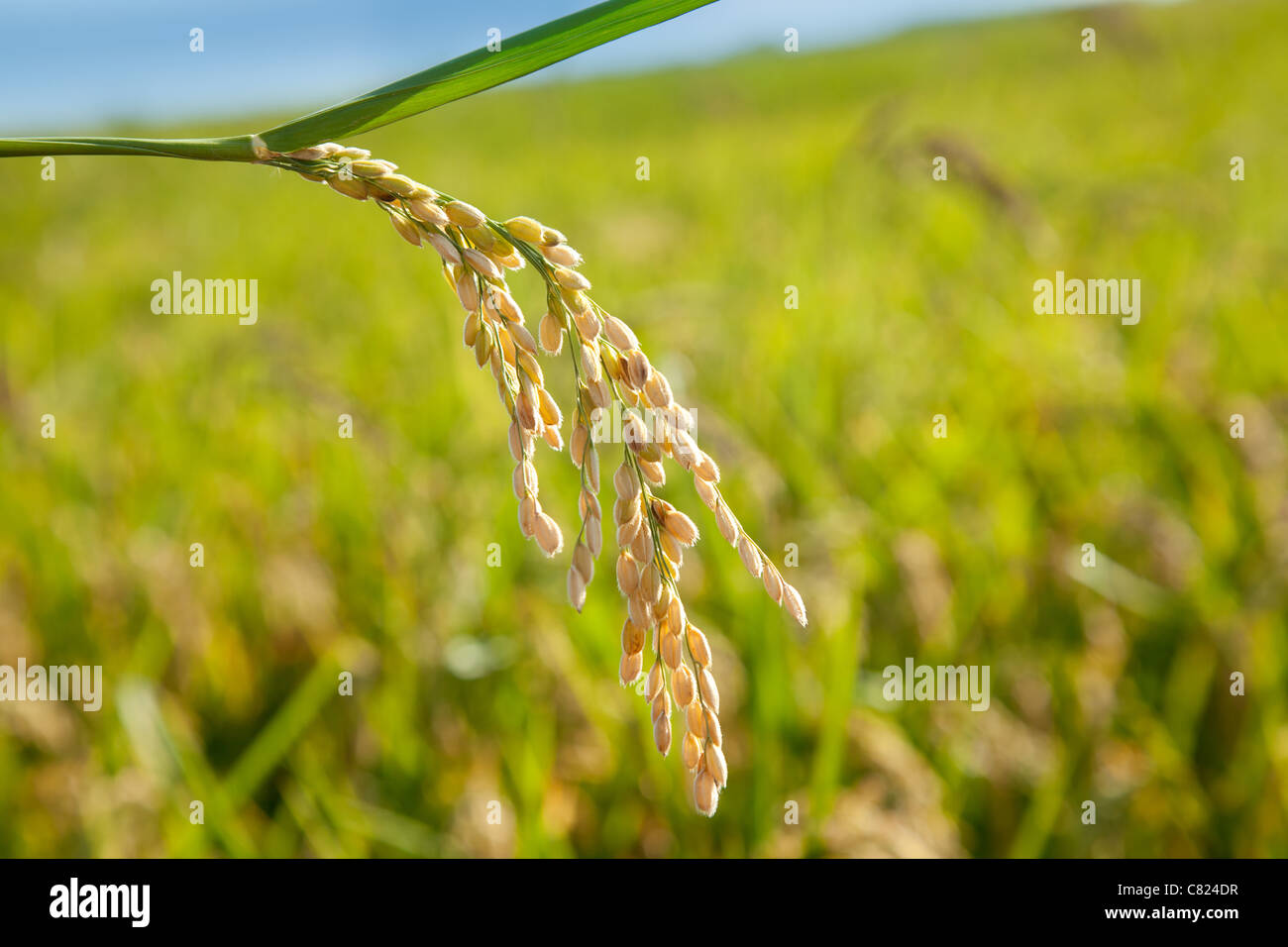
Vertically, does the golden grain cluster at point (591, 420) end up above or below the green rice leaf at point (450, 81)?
below

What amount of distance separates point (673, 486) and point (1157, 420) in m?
1.50

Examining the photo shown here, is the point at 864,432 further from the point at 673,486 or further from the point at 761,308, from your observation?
the point at 761,308

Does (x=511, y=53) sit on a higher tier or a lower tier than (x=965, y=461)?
higher

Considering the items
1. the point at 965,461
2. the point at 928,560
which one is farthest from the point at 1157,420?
the point at 928,560

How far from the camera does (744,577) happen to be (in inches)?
83.6

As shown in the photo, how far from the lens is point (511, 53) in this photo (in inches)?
22.3

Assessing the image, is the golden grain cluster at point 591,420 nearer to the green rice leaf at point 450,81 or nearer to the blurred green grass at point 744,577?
the green rice leaf at point 450,81

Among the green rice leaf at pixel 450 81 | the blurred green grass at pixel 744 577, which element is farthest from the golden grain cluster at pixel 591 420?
the blurred green grass at pixel 744 577

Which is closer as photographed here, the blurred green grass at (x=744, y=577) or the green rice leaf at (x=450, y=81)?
the green rice leaf at (x=450, y=81)

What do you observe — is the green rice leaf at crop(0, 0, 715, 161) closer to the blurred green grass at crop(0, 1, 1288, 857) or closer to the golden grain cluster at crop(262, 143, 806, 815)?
the golden grain cluster at crop(262, 143, 806, 815)

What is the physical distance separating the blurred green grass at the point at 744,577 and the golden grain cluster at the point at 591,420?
0.96m

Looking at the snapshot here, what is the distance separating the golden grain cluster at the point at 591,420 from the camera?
1.88ft

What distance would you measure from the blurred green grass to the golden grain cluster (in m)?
0.96

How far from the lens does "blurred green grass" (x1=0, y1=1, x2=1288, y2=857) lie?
1.68 m
